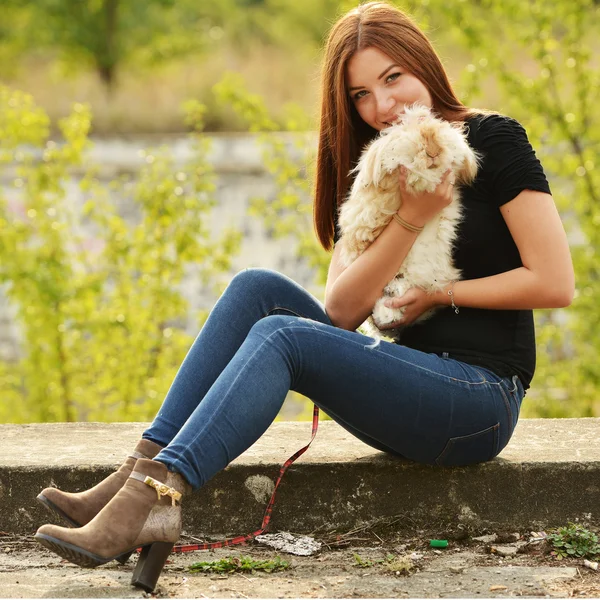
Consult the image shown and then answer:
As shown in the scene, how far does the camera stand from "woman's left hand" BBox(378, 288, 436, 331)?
8.57 feet

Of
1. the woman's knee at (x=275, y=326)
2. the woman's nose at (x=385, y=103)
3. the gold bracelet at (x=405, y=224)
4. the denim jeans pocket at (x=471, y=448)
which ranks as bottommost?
the denim jeans pocket at (x=471, y=448)

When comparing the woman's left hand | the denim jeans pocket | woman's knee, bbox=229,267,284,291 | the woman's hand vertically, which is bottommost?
the denim jeans pocket

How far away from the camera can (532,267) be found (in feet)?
8.34

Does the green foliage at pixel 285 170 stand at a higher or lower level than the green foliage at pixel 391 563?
higher

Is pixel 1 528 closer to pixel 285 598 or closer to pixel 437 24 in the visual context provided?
pixel 285 598

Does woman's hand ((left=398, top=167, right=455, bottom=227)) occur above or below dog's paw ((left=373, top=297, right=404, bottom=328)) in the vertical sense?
above

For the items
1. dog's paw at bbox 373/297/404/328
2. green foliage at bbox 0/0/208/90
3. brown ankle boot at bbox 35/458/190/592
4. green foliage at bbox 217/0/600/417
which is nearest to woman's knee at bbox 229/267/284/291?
dog's paw at bbox 373/297/404/328

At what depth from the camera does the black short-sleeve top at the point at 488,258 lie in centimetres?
259

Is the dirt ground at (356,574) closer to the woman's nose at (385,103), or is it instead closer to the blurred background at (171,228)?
the woman's nose at (385,103)

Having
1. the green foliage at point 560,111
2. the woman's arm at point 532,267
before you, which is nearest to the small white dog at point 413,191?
the woman's arm at point 532,267

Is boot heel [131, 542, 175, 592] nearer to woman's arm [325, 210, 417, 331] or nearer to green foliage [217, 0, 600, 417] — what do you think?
woman's arm [325, 210, 417, 331]

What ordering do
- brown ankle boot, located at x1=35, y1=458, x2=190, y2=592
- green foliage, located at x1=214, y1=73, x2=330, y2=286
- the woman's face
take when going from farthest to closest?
1. green foliage, located at x1=214, y1=73, x2=330, y2=286
2. the woman's face
3. brown ankle boot, located at x1=35, y1=458, x2=190, y2=592

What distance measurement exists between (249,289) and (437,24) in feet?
15.4

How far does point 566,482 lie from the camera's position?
2.77 m
